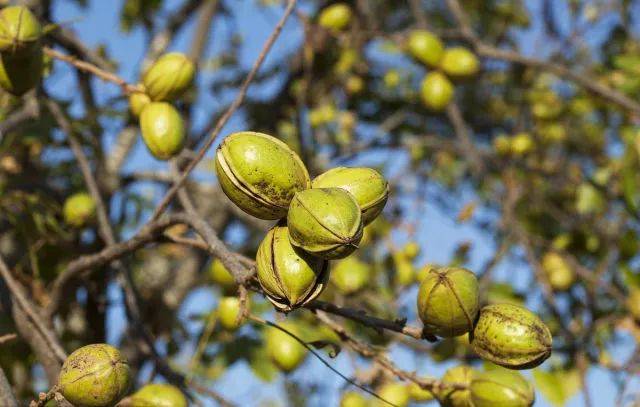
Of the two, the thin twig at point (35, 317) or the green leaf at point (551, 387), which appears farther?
the green leaf at point (551, 387)

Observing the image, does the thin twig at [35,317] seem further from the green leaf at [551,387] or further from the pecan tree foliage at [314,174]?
the green leaf at [551,387]

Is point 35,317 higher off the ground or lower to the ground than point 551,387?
higher

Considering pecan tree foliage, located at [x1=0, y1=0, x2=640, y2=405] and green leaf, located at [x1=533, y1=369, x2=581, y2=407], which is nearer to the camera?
pecan tree foliage, located at [x1=0, y1=0, x2=640, y2=405]

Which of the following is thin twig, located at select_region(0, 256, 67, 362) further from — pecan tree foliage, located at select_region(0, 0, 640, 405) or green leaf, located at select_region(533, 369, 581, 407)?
green leaf, located at select_region(533, 369, 581, 407)

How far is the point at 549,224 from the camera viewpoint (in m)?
4.77

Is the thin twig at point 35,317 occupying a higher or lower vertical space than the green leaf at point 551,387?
higher

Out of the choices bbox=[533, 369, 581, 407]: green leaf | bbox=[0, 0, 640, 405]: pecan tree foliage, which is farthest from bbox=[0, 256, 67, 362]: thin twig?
bbox=[533, 369, 581, 407]: green leaf

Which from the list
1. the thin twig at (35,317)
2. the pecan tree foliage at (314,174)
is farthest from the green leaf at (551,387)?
the thin twig at (35,317)

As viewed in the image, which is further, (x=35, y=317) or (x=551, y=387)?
(x=551, y=387)

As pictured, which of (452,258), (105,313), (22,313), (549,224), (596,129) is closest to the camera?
(22,313)

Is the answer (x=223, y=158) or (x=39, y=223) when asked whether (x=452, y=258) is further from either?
(x=223, y=158)

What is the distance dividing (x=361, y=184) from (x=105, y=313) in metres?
1.72

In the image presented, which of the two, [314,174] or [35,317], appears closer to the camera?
[35,317]

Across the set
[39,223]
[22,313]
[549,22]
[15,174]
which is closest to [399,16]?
[549,22]
